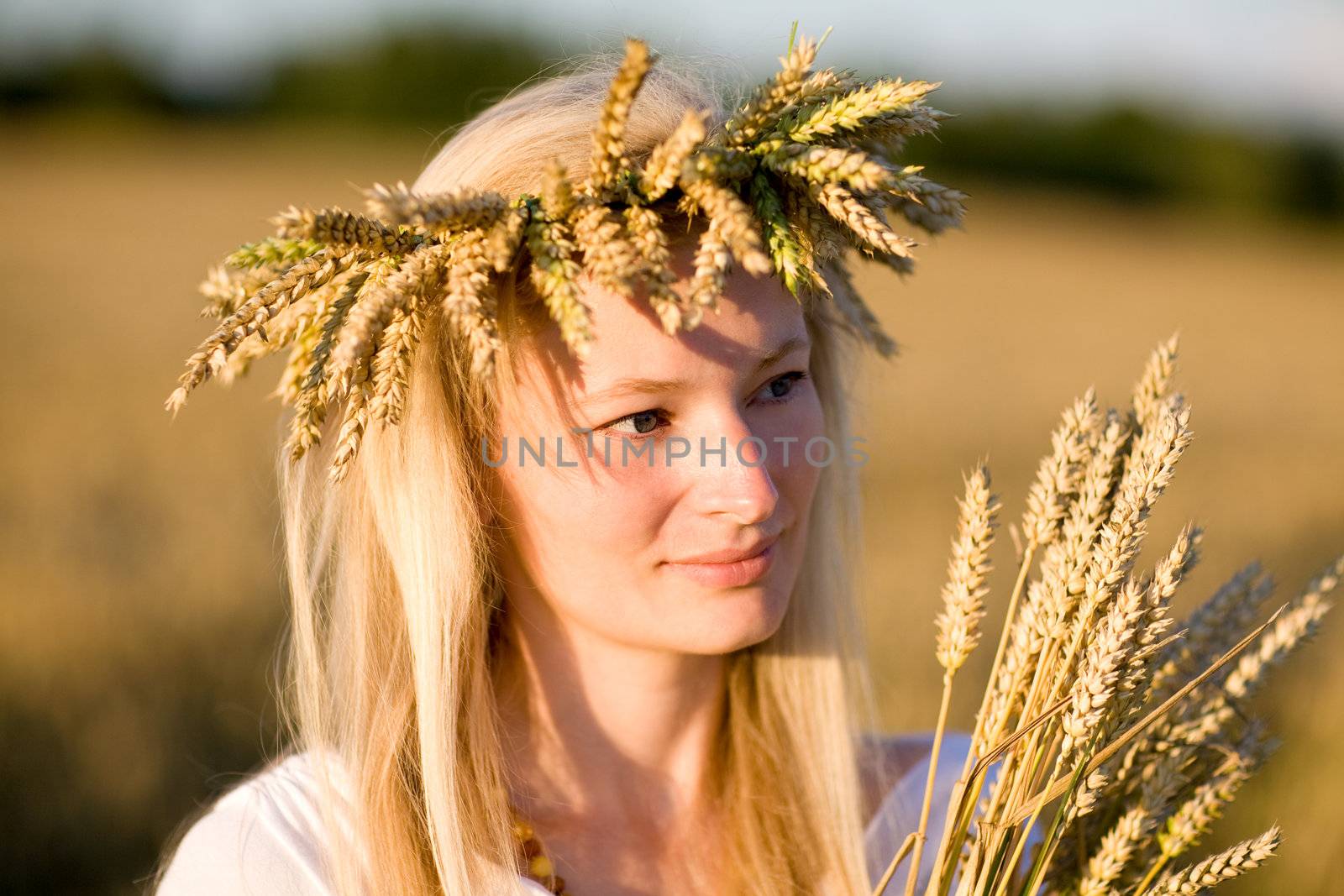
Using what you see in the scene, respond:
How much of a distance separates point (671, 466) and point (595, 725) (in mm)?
637

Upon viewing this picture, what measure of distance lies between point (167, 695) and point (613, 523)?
3.90 metres

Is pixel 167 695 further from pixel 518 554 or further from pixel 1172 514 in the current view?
pixel 1172 514

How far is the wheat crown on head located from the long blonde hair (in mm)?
290

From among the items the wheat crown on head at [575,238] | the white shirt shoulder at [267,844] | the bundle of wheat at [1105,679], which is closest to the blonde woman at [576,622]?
the white shirt shoulder at [267,844]

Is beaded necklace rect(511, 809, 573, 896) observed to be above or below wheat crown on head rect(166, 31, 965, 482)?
below

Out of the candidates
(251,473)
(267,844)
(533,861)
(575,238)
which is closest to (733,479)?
(575,238)

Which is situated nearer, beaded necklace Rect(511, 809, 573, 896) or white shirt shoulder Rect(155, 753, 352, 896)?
white shirt shoulder Rect(155, 753, 352, 896)

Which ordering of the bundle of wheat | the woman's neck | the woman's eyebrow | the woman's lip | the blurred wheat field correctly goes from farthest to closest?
the blurred wheat field, the woman's neck, the woman's lip, the woman's eyebrow, the bundle of wheat

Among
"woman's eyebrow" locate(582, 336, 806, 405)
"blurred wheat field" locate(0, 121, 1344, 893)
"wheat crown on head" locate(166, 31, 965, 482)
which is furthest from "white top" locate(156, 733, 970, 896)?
"blurred wheat field" locate(0, 121, 1344, 893)

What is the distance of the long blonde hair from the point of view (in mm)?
2055

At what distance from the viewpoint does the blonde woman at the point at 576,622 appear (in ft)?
6.53

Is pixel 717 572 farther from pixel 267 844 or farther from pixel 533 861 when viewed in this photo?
pixel 267 844

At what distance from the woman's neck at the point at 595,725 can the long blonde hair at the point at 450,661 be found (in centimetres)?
9

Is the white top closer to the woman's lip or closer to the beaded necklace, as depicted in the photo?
the beaded necklace
